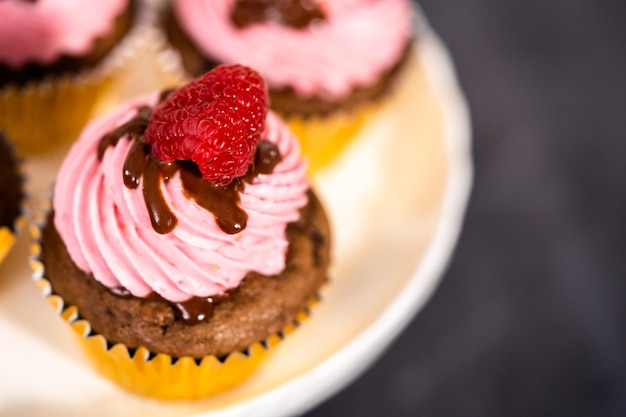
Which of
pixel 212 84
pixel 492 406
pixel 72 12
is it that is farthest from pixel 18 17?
pixel 492 406

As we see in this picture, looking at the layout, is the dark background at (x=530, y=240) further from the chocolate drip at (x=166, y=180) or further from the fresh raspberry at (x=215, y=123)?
the fresh raspberry at (x=215, y=123)

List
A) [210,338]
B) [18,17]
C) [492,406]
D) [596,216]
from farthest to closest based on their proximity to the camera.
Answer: [596,216] < [492,406] < [18,17] < [210,338]

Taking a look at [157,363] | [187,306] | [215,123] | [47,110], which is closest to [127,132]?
[215,123]

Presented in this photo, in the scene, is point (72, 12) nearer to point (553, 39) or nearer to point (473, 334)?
point (473, 334)

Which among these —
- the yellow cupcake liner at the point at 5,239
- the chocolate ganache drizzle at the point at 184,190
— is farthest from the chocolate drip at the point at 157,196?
the yellow cupcake liner at the point at 5,239

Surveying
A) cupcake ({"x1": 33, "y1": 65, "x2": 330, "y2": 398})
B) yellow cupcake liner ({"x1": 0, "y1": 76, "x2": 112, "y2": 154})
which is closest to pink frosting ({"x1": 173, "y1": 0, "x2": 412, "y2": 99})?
yellow cupcake liner ({"x1": 0, "y1": 76, "x2": 112, "y2": 154})
